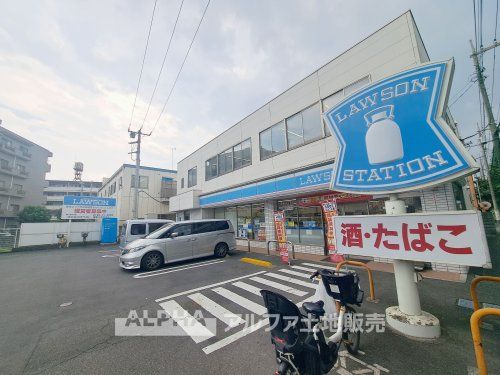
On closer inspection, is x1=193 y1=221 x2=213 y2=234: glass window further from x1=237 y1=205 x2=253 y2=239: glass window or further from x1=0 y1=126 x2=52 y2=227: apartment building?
x1=0 y1=126 x2=52 y2=227: apartment building

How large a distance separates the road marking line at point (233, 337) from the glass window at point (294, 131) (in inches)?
318

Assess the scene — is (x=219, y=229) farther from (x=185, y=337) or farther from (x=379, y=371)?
(x=379, y=371)

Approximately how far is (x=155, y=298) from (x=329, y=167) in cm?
734

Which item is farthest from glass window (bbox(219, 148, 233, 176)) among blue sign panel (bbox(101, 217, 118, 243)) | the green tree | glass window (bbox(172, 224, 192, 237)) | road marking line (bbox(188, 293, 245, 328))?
the green tree

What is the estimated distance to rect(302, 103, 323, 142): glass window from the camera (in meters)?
9.41

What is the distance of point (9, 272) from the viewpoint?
907 centimetres

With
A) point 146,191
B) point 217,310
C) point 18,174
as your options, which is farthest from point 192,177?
point 18,174

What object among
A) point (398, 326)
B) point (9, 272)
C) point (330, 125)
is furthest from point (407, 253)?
point (9, 272)

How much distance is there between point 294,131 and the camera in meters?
10.7

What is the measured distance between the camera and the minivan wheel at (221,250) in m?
10.3

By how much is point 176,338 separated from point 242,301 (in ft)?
6.18

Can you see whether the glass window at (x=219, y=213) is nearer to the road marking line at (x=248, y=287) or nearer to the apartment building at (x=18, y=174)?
the road marking line at (x=248, y=287)

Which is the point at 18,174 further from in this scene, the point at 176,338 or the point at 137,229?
the point at 176,338

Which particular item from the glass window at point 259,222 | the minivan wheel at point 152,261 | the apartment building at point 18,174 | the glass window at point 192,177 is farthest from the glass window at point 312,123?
the apartment building at point 18,174
